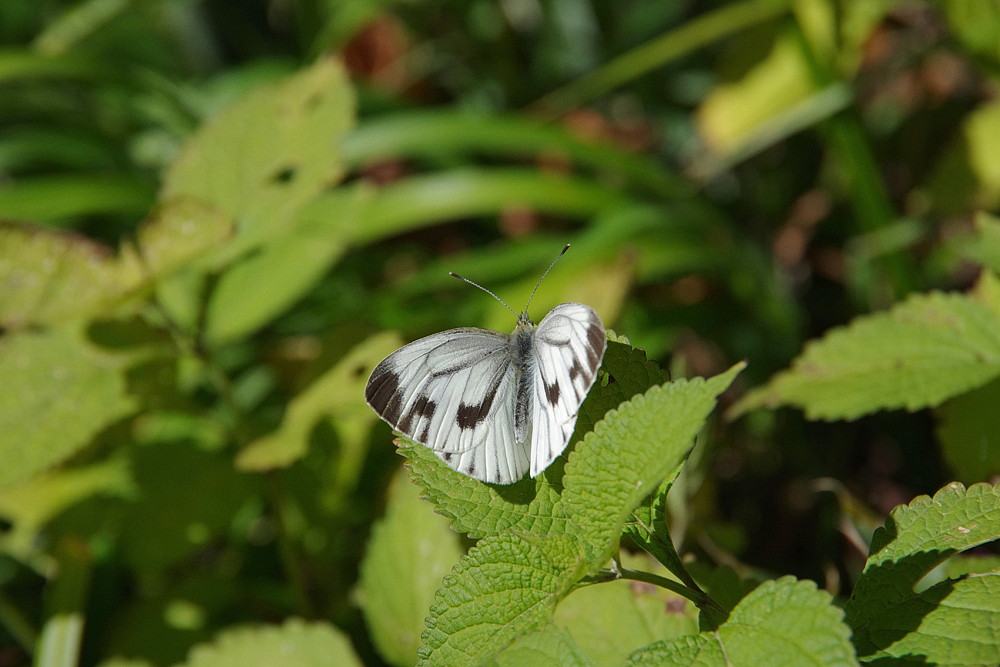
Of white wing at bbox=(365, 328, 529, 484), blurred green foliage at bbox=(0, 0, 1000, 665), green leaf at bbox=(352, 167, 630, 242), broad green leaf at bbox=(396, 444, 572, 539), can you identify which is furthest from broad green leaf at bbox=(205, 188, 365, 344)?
broad green leaf at bbox=(396, 444, 572, 539)

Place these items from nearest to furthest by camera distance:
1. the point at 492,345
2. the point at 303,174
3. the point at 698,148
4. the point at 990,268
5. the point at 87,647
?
the point at 492,345, the point at 990,268, the point at 303,174, the point at 87,647, the point at 698,148

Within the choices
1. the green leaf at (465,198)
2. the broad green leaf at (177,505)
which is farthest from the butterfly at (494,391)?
the green leaf at (465,198)

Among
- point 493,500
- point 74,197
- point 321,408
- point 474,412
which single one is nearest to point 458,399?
point 474,412

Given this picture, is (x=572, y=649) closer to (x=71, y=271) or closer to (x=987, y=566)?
(x=987, y=566)

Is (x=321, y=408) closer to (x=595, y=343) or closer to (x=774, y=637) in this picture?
(x=595, y=343)

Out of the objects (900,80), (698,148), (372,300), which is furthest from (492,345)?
(900,80)

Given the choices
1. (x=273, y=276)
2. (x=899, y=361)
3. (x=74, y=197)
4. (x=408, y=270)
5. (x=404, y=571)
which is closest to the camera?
(x=899, y=361)

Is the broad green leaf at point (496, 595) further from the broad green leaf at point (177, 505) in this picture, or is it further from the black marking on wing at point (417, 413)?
the broad green leaf at point (177, 505)
